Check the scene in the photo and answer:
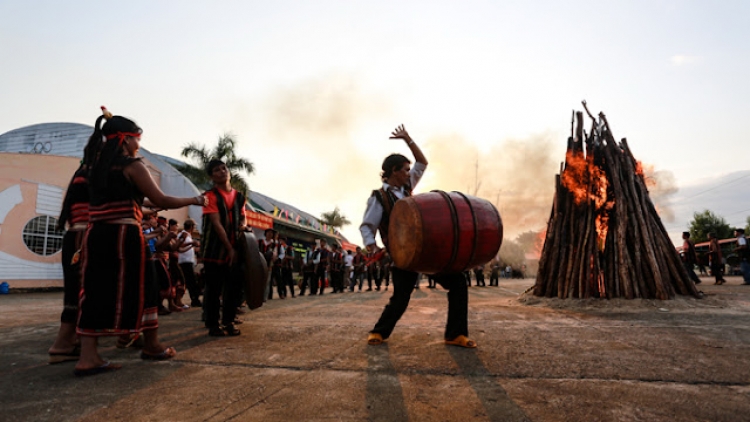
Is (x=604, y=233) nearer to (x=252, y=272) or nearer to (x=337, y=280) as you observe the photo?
(x=252, y=272)

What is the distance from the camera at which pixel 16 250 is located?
1478cm

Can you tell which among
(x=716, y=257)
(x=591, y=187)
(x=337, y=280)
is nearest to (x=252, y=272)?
(x=591, y=187)

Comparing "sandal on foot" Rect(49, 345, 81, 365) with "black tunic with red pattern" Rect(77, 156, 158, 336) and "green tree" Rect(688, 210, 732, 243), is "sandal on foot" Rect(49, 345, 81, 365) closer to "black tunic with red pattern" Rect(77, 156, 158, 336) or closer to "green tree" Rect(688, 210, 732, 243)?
"black tunic with red pattern" Rect(77, 156, 158, 336)

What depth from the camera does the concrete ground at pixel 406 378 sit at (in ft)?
6.22

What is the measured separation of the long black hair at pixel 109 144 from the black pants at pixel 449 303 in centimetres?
234

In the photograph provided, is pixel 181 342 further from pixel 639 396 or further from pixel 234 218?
pixel 639 396

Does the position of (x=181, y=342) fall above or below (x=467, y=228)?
below

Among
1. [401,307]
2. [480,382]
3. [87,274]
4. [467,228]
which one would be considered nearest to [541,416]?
[480,382]

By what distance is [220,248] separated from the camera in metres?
4.32

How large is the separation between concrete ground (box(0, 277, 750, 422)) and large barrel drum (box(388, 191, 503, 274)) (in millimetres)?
692

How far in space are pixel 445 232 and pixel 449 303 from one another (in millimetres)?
850

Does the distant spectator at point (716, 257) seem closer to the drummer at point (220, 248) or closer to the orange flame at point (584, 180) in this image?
the orange flame at point (584, 180)

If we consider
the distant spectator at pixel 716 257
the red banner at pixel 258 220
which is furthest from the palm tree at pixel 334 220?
the distant spectator at pixel 716 257

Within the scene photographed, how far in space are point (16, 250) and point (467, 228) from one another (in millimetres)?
18206
